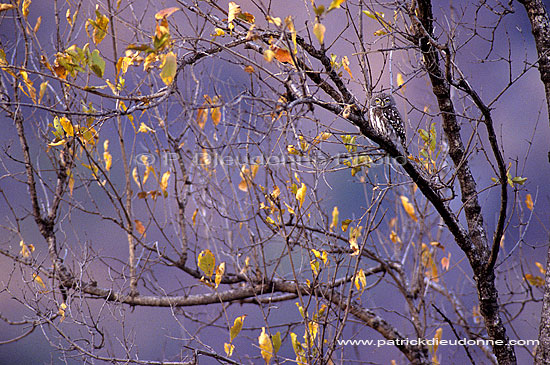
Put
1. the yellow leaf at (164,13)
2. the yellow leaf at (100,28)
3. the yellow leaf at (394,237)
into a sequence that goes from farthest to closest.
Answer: the yellow leaf at (394,237) → the yellow leaf at (100,28) → the yellow leaf at (164,13)

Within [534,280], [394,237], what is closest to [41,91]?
[394,237]

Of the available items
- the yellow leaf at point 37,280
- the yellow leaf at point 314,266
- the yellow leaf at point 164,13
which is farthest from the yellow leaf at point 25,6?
the yellow leaf at point 314,266

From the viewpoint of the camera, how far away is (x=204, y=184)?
2.83m

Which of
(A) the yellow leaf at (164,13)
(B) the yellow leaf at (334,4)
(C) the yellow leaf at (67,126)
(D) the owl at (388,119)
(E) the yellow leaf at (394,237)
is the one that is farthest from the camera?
(E) the yellow leaf at (394,237)

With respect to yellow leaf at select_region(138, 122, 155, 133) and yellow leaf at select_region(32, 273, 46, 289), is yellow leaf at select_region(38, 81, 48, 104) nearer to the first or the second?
yellow leaf at select_region(138, 122, 155, 133)

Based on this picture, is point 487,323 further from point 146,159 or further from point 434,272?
point 146,159

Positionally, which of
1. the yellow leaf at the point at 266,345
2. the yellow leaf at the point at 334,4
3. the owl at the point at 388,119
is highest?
the owl at the point at 388,119

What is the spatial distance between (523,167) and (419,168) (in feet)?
1.49

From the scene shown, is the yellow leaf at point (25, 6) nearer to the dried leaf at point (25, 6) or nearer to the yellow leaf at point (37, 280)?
the dried leaf at point (25, 6)

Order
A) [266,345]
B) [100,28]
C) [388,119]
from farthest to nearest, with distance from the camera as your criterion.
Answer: [388,119] → [266,345] → [100,28]

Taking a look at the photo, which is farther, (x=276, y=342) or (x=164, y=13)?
(x=276, y=342)

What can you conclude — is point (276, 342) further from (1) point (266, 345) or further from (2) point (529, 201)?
(2) point (529, 201)

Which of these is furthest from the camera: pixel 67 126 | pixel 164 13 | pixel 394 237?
pixel 394 237

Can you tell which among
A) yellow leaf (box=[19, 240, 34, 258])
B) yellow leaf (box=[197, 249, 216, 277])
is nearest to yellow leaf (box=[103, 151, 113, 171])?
yellow leaf (box=[19, 240, 34, 258])
